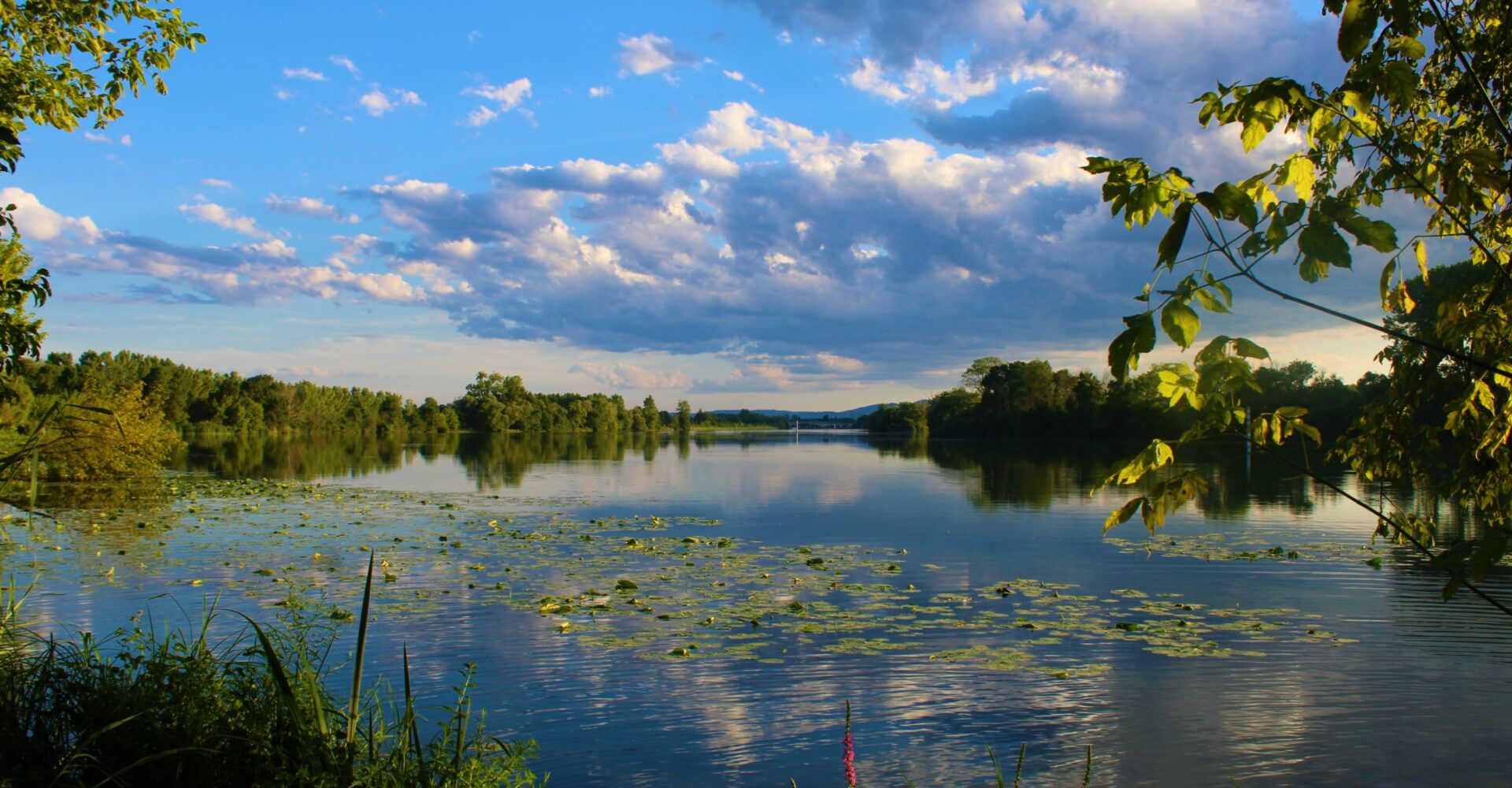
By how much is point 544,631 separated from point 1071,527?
13940mm

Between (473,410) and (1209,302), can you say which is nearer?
(1209,302)

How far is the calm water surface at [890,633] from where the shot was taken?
7039mm

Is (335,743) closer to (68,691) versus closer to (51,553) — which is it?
(68,691)

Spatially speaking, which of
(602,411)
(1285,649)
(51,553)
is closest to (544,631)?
(1285,649)

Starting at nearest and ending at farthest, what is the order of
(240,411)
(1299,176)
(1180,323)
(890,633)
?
(1180,323), (1299,176), (890,633), (240,411)

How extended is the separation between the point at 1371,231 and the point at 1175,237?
19.0 inches

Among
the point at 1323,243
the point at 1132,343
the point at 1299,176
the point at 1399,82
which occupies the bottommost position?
the point at 1132,343

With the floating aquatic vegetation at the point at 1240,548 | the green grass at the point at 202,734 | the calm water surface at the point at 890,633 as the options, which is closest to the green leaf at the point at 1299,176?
the green grass at the point at 202,734

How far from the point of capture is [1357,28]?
2.03 m

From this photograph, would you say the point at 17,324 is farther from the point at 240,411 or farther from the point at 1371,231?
the point at 240,411

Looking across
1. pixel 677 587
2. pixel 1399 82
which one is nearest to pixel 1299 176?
pixel 1399 82

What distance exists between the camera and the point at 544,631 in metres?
10.1

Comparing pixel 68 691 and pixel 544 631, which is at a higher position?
pixel 68 691

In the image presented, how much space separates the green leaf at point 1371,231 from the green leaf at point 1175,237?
0.37 meters
